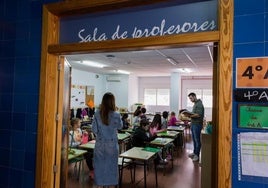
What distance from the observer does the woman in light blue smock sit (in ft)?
10.7

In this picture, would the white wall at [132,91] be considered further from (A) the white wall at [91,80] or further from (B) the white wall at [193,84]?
(B) the white wall at [193,84]

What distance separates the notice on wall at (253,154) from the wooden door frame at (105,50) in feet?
0.21

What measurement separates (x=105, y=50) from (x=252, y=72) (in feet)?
3.34

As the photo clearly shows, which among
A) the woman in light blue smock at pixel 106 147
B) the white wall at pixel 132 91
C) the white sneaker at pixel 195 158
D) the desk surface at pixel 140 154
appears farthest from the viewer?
the white wall at pixel 132 91

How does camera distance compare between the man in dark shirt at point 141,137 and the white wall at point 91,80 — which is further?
the white wall at point 91,80

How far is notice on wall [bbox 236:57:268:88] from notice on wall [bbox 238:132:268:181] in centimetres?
28

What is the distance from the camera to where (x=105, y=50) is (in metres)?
1.81

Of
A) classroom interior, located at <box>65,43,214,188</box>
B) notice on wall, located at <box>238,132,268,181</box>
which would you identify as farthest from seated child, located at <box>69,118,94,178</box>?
notice on wall, located at <box>238,132,268,181</box>

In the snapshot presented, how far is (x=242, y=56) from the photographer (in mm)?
1384

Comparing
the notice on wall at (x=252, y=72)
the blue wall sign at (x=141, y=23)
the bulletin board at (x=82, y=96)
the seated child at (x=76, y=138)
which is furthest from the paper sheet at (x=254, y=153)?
the bulletin board at (x=82, y=96)

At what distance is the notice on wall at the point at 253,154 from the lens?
1.32 metres

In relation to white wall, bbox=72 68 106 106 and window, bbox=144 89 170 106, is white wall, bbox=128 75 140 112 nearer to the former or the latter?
window, bbox=144 89 170 106

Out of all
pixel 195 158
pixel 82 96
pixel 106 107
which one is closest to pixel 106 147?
pixel 106 107

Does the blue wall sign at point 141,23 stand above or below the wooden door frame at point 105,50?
above
